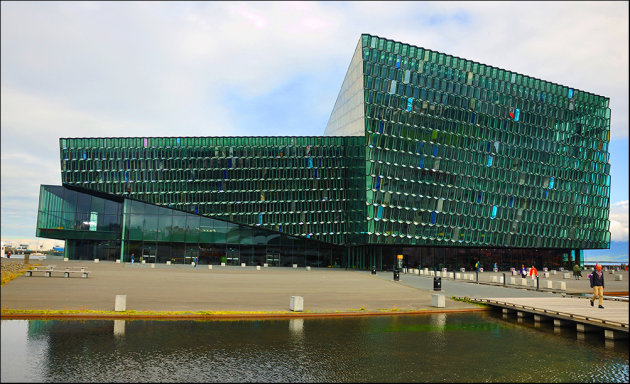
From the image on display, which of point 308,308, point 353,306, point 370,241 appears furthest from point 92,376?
point 370,241

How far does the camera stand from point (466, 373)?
1288 centimetres

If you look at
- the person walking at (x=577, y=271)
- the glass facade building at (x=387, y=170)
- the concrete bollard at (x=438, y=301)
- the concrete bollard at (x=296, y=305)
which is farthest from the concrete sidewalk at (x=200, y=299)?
the glass facade building at (x=387, y=170)

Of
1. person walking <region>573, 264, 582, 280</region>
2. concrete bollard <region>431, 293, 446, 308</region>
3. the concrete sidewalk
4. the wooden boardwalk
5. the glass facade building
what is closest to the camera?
the wooden boardwalk

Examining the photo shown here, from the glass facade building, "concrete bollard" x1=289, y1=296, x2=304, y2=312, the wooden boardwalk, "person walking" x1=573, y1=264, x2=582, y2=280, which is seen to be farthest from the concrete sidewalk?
the glass facade building

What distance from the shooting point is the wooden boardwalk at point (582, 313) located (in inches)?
727

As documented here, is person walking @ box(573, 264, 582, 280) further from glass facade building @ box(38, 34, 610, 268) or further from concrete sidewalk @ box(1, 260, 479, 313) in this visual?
concrete sidewalk @ box(1, 260, 479, 313)

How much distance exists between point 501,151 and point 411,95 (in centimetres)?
1996

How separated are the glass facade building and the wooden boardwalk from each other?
46.6 metres

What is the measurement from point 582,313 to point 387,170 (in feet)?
173

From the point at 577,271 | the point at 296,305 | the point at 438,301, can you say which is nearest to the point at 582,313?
the point at 438,301

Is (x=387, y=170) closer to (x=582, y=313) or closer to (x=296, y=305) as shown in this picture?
(x=582, y=313)

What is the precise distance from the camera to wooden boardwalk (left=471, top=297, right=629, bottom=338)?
60.6 ft

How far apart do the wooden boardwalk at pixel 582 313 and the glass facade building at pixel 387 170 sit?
153 feet

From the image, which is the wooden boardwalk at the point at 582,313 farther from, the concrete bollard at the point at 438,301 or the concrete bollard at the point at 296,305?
the concrete bollard at the point at 296,305
